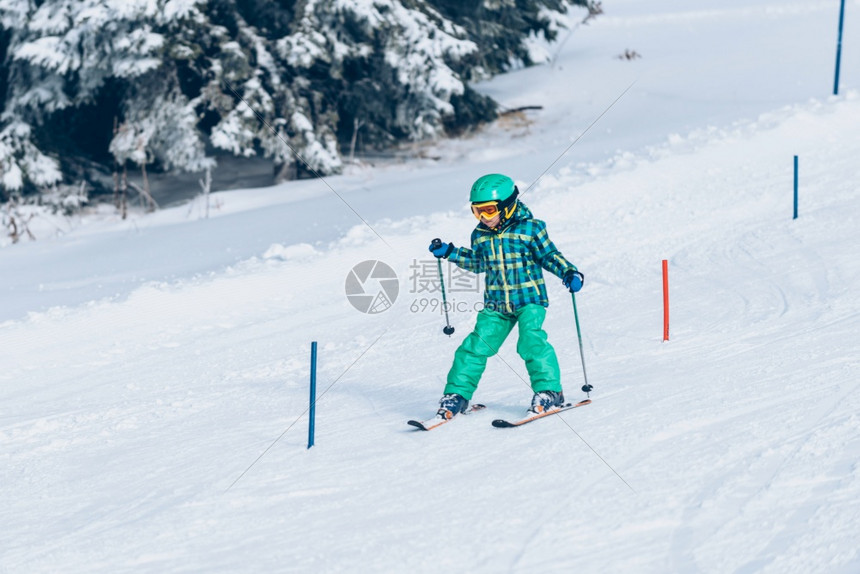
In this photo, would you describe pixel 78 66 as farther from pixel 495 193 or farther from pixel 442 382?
pixel 495 193

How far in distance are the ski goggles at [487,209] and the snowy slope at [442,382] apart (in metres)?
1.22

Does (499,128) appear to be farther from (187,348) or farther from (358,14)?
(187,348)

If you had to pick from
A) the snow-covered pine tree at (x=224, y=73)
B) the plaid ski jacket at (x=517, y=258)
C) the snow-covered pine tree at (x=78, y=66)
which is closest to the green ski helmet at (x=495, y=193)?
the plaid ski jacket at (x=517, y=258)

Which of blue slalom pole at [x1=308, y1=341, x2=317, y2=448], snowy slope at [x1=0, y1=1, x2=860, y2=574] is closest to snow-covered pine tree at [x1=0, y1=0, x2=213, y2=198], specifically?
snowy slope at [x1=0, y1=1, x2=860, y2=574]

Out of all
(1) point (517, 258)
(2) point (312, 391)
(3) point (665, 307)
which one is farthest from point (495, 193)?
(3) point (665, 307)

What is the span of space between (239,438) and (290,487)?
1003 millimetres

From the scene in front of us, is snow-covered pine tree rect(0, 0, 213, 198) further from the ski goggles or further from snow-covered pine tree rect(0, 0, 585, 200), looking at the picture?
the ski goggles

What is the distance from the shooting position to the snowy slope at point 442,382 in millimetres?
4648

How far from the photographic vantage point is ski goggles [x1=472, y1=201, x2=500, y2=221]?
18.7 ft

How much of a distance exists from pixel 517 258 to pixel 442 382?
1.53 meters

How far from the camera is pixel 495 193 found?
568 centimetres

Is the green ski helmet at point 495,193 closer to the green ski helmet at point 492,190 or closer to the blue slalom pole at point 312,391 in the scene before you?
the green ski helmet at point 492,190

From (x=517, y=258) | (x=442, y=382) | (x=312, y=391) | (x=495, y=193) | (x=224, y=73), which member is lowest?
(x=442, y=382)

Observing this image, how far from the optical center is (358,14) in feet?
45.6
